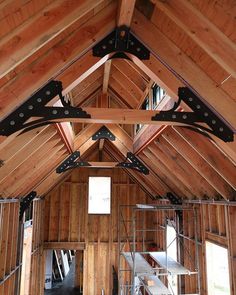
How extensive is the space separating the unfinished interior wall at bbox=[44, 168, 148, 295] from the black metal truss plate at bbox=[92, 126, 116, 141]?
4.03m

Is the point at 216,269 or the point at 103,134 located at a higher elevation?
the point at 103,134

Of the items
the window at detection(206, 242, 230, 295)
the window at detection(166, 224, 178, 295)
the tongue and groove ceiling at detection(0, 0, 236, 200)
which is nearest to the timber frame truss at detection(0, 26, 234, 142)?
the tongue and groove ceiling at detection(0, 0, 236, 200)

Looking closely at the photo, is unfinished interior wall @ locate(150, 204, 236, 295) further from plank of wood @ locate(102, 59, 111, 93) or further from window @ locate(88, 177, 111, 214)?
plank of wood @ locate(102, 59, 111, 93)

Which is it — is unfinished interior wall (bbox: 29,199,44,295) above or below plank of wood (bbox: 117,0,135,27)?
below

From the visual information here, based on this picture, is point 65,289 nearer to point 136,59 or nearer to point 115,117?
point 115,117

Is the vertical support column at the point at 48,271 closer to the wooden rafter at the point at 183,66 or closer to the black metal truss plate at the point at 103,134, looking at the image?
the black metal truss plate at the point at 103,134

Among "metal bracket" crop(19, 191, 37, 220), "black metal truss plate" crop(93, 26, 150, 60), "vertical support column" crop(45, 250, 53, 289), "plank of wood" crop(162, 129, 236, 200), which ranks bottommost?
"vertical support column" crop(45, 250, 53, 289)

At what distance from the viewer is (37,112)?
3.29m

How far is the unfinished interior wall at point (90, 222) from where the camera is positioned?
10.6 m

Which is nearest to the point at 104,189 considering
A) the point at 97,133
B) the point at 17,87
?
the point at 97,133

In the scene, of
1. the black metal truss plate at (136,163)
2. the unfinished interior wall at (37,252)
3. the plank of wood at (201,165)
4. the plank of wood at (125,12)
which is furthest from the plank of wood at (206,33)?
the unfinished interior wall at (37,252)

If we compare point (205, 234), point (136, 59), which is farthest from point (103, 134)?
point (136, 59)

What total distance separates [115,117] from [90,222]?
25.6ft

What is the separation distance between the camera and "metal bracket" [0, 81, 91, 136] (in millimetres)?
3112
